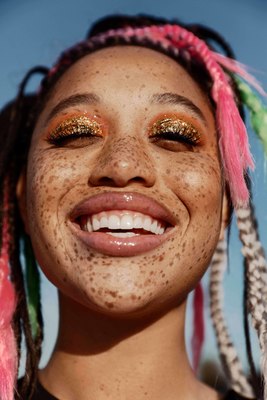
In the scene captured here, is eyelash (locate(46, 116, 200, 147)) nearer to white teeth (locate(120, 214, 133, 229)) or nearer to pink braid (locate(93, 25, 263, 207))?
pink braid (locate(93, 25, 263, 207))

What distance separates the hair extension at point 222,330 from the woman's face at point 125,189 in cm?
59

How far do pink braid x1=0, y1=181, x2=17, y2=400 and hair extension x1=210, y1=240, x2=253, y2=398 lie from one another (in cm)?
96

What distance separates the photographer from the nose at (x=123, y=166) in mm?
2301

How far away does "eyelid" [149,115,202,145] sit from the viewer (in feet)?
8.20

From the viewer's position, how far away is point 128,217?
236cm

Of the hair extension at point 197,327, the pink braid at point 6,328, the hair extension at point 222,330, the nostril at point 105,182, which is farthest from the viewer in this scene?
the hair extension at point 197,327

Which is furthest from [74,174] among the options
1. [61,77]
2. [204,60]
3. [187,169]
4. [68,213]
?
[204,60]

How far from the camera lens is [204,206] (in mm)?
2439

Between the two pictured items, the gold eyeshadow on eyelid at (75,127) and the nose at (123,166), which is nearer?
the nose at (123,166)

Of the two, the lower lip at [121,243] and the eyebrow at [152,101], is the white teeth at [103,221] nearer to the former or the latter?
the lower lip at [121,243]

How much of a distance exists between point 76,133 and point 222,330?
4.06ft

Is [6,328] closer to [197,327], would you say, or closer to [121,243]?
[121,243]

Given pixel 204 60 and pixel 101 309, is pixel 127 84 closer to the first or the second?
pixel 204 60

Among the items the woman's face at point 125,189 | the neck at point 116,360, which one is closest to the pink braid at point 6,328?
the neck at point 116,360
